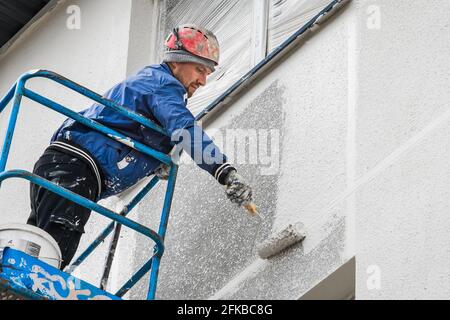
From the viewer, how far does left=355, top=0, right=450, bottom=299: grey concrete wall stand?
4.76 metres

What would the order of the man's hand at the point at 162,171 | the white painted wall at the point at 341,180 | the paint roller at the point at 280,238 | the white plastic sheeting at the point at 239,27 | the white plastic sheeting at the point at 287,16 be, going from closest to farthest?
1. the white painted wall at the point at 341,180
2. the paint roller at the point at 280,238
3. the man's hand at the point at 162,171
4. the white plastic sheeting at the point at 287,16
5. the white plastic sheeting at the point at 239,27

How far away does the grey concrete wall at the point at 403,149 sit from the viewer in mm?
4758

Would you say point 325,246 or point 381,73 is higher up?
point 381,73

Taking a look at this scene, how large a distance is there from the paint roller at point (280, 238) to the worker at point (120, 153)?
9.4 inches

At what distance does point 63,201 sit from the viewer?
18.2 feet

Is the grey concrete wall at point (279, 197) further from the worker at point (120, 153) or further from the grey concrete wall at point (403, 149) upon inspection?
the worker at point (120, 153)

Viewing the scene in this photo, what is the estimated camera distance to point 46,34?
8.74 m

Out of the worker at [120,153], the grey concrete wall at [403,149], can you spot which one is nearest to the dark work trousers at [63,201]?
the worker at [120,153]

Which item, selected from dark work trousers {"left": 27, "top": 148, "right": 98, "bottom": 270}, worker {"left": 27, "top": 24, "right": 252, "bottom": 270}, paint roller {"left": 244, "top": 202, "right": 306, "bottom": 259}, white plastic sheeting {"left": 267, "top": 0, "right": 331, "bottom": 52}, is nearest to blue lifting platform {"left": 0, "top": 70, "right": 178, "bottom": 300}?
worker {"left": 27, "top": 24, "right": 252, "bottom": 270}

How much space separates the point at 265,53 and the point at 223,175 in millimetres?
1737

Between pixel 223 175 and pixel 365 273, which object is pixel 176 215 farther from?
pixel 365 273

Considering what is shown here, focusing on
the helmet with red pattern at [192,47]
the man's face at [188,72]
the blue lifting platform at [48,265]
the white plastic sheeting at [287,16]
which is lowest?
the blue lifting platform at [48,265]

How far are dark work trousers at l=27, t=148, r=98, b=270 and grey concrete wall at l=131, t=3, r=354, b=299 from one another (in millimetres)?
775

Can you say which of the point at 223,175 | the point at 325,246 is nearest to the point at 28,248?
the point at 223,175
